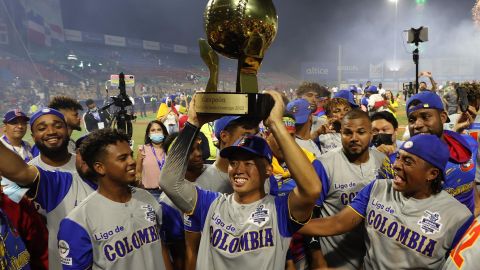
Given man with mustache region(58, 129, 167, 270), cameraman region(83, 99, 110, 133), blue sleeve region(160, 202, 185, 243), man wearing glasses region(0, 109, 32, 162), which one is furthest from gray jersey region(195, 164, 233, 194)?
cameraman region(83, 99, 110, 133)

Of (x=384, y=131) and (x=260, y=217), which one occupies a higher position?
(x=384, y=131)

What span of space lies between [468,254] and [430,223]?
85cm

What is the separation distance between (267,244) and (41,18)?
37.7 metres

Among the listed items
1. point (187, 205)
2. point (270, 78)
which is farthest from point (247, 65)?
point (270, 78)

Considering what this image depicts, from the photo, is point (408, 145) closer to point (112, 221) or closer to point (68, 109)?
point (112, 221)

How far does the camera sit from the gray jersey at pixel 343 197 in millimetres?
2768

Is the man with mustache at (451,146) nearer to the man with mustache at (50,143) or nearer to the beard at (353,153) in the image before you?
the beard at (353,153)

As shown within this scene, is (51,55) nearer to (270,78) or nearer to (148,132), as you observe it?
(270,78)

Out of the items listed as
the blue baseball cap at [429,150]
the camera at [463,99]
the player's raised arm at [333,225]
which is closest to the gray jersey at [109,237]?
the player's raised arm at [333,225]

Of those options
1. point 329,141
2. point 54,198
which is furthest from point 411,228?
point 329,141

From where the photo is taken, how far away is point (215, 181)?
9.60 ft

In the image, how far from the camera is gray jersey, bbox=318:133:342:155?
180 inches

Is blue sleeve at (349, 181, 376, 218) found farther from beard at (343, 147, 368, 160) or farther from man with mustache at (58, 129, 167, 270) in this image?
man with mustache at (58, 129, 167, 270)

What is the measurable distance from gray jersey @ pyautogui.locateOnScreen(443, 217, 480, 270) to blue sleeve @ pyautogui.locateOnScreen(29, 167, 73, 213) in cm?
236
